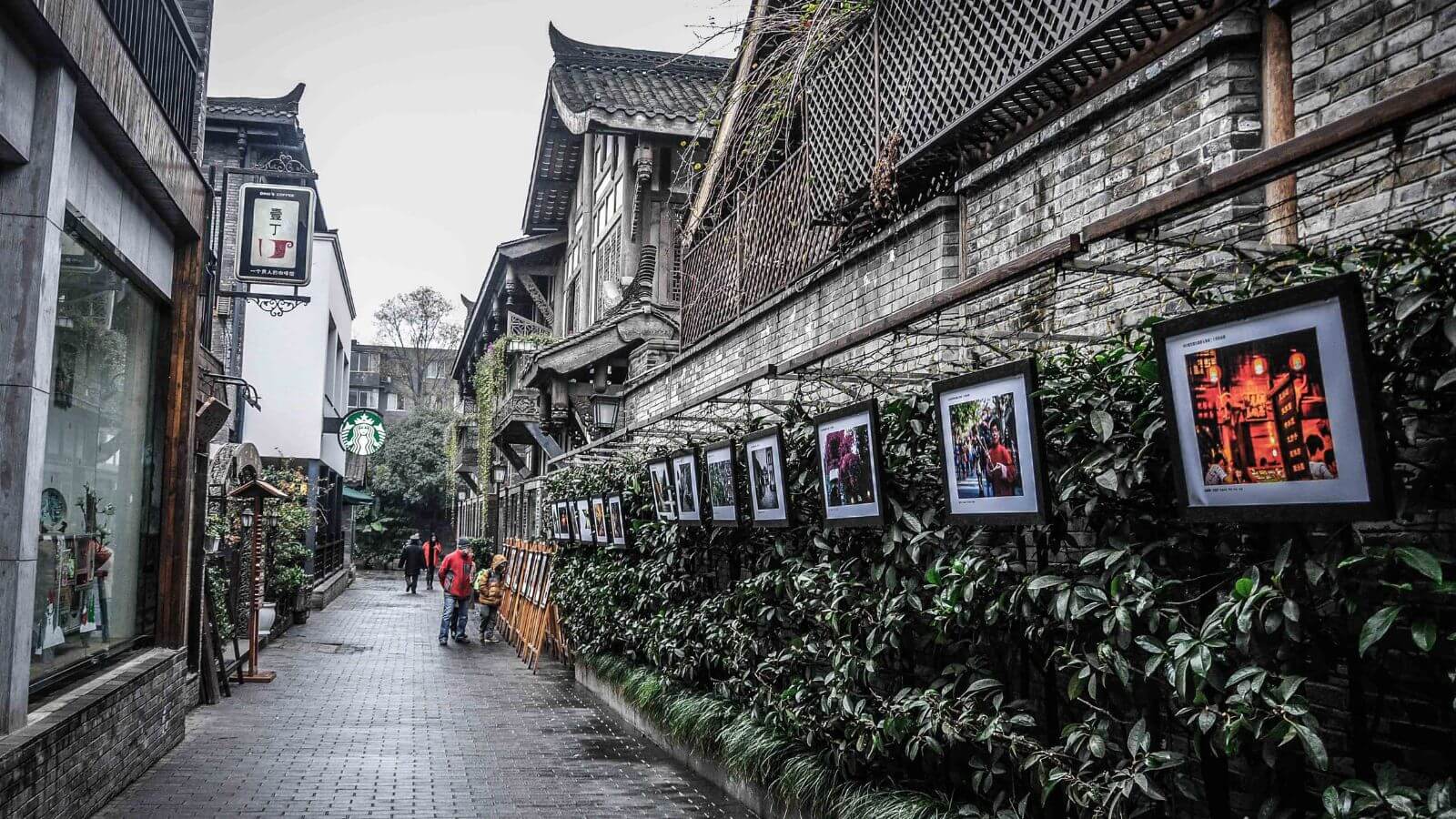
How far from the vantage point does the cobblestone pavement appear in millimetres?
7781

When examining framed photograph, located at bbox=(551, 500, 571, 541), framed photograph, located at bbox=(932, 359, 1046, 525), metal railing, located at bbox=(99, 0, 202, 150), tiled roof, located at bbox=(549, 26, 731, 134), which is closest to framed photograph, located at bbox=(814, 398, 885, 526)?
framed photograph, located at bbox=(932, 359, 1046, 525)

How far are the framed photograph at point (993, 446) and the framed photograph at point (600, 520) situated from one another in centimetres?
809

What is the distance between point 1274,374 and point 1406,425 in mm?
464

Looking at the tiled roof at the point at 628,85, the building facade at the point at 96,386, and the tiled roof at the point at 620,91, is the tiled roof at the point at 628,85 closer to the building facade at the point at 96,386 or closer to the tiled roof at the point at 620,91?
the tiled roof at the point at 620,91

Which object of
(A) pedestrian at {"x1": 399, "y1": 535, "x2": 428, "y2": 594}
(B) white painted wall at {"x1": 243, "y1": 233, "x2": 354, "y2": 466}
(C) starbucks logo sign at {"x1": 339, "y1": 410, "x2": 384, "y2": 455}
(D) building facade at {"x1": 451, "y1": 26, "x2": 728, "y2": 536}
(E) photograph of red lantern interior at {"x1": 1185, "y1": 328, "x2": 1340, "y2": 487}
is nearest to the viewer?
(E) photograph of red lantern interior at {"x1": 1185, "y1": 328, "x2": 1340, "y2": 487}

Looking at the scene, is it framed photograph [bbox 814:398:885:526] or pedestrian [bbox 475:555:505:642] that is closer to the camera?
framed photograph [bbox 814:398:885:526]

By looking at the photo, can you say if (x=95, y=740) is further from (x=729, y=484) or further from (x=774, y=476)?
(x=774, y=476)

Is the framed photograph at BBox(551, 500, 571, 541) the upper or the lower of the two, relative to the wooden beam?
lower

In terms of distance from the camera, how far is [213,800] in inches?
304

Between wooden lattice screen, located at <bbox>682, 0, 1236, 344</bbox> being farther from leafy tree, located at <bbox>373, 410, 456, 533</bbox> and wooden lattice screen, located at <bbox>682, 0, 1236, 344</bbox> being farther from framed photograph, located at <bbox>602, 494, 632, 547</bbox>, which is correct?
leafy tree, located at <bbox>373, 410, 456, 533</bbox>

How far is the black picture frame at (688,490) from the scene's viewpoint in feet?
29.5

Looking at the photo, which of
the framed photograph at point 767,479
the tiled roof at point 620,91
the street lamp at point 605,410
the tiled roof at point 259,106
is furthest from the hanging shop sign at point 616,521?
the tiled roof at point 259,106

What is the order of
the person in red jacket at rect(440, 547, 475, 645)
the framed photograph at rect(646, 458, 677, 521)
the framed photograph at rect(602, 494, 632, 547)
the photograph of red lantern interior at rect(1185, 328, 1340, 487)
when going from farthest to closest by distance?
the person in red jacket at rect(440, 547, 475, 645), the framed photograph at rect(602, 494, 632, 547), the framed photograph at rect(646, 458, 677, 521), the photograph of red lantern interior at rect(1185, 328, 1340, 487)

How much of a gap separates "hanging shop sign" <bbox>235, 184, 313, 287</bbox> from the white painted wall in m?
10.4
